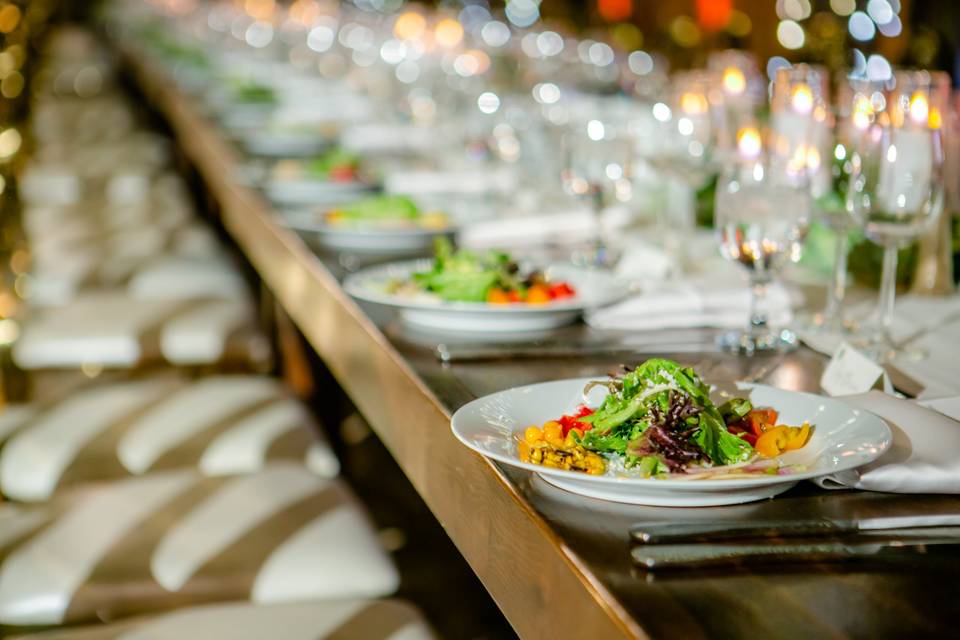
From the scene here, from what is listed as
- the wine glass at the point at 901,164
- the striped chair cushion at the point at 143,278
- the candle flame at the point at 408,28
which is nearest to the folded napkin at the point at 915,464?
the wine glass at the point at 901,164

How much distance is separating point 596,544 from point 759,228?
60 centimetres

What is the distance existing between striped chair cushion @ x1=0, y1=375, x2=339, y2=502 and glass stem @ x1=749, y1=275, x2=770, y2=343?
2.77ft

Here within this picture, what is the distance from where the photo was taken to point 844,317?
59.2 inches

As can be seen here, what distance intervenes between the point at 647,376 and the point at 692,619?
0.25 meters

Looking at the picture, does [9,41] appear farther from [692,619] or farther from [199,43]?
[692,619]

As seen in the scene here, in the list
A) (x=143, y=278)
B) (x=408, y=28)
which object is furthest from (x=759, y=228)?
(x=408, y=28)

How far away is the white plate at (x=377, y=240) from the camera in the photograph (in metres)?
1.97

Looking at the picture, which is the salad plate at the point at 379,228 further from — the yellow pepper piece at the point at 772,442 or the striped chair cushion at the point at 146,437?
the yellow pepper piece at the point at 772,442

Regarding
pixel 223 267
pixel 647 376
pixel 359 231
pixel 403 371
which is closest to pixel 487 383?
pixel 403 371

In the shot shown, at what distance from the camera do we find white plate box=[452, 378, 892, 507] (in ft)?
2.84

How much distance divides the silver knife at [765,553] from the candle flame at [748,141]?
865 mm

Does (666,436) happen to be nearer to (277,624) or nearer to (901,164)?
(901,164)

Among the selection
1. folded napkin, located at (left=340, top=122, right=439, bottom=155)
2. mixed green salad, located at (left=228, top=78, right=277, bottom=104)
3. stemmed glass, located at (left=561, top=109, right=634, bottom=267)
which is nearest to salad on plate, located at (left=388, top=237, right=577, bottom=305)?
stemmed glass, located at (left=561, top=109, right=634, bottom=267)

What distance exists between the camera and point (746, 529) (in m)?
0.84
